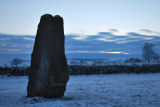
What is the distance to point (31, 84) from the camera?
973cm

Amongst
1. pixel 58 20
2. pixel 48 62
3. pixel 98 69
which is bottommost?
pixel 98 69

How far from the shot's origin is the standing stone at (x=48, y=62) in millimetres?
9430

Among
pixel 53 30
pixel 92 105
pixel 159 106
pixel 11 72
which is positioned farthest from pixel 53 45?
pixel 11 72

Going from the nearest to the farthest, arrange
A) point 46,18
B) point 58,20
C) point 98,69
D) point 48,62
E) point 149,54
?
point 48,62
point 46,18
point 58,20
point 98,69
point 149,54

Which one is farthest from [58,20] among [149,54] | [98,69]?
[149,54]

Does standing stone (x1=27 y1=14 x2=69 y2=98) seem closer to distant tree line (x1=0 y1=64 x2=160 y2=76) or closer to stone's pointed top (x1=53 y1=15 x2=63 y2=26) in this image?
stone's pointed top (x1=53 y1=15 x2=63 y2=26)

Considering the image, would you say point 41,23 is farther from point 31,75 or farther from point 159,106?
point 159,106

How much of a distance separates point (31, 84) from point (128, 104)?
480 centimetres

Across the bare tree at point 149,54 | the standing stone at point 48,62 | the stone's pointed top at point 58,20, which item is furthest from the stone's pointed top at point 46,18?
the bare tree at point 149,54

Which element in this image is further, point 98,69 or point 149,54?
point 149,54

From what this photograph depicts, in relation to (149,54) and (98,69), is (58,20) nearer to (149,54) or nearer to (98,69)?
(98,69)

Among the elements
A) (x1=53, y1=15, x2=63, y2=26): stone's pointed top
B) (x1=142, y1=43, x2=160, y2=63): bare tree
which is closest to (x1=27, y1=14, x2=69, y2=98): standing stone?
(x1=53, y1=15, x2=63, y2=26): stone's pointed top

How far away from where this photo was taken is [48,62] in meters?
9.47

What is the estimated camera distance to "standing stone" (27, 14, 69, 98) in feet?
30.9
